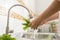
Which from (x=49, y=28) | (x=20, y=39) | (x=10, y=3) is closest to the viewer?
(x=20, y=39)

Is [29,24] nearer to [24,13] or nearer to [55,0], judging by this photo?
[55,0]

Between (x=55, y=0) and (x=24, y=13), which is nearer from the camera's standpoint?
(x=55, y=0)

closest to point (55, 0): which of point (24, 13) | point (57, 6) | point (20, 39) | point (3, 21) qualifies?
point (57, 6)

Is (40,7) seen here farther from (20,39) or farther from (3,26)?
(20,39)

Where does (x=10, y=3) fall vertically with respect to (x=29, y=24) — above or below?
above

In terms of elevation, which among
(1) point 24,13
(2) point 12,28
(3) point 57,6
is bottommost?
(2) point 12,28

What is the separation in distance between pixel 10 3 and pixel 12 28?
38cm

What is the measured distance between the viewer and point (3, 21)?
6.19ft

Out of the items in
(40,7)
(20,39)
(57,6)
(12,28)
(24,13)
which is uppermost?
(40,7)

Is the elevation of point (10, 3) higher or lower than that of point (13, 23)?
higher

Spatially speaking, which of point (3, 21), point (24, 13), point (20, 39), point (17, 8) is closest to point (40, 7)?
point (24, 13)

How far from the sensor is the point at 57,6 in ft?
3.19

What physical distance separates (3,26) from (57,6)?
1.08 metres

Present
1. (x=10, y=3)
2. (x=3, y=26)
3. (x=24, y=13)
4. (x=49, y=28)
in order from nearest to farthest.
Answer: (x=3, y=26), (x=10, y=3), (x=49, y=28), (x=24, y=13)
